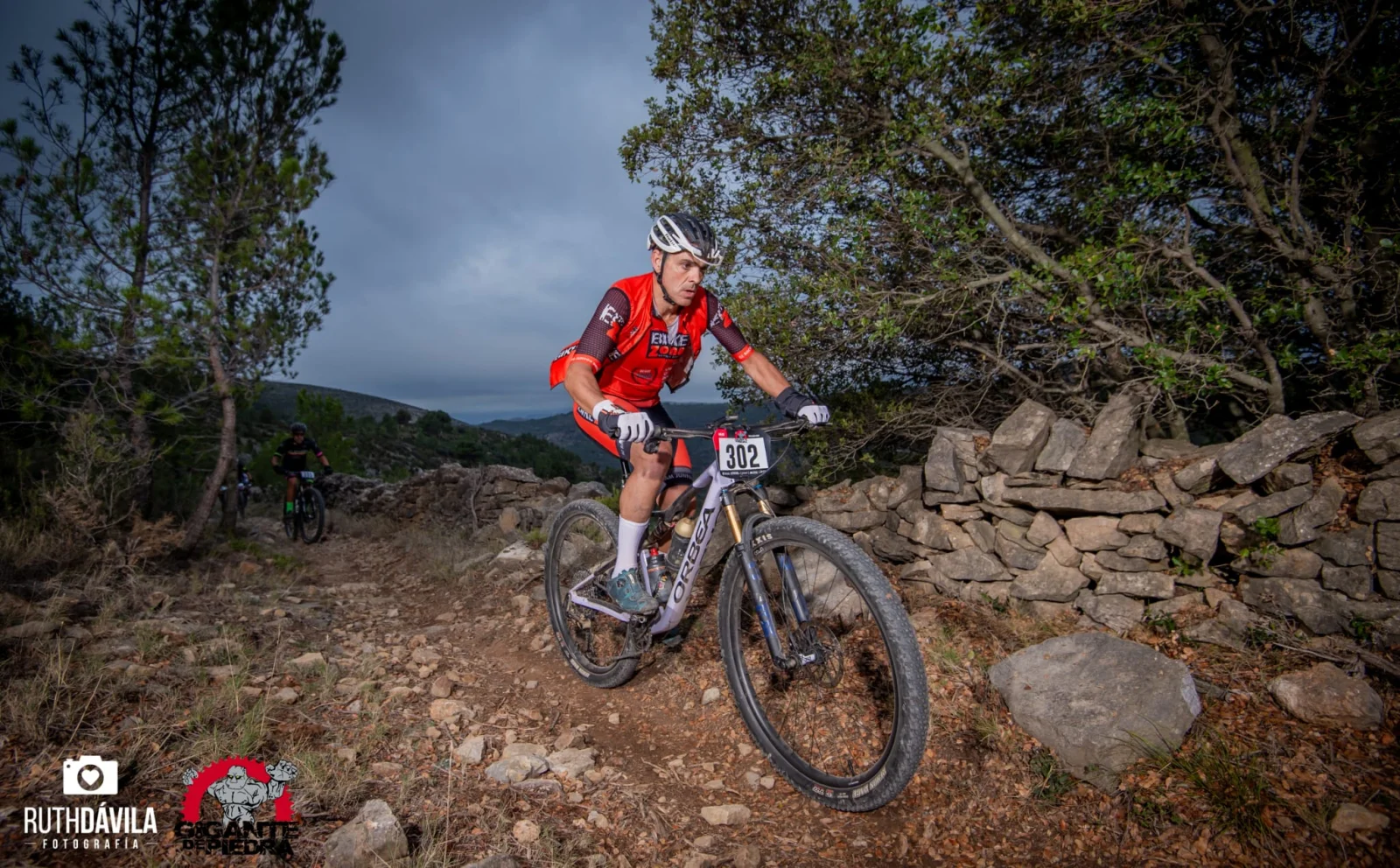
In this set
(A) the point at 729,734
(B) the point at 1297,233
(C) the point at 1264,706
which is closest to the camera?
(C) the point at 1264,706

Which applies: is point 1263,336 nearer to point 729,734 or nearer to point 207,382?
point 729,734

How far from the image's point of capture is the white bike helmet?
3.20 meters

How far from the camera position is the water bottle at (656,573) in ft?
11.7

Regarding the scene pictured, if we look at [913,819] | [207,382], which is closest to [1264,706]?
[913,819]

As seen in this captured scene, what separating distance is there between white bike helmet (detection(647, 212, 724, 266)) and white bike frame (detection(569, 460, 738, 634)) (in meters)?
1.10

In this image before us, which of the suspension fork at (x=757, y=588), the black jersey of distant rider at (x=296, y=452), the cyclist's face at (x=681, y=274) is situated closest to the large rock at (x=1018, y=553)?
the suspension fork at (x=757, y=588)

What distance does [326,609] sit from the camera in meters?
5.56

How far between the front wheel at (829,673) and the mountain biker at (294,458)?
9499 millimetres

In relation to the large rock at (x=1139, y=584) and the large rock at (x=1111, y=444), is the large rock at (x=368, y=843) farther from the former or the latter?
the large rock at (x=1111, y=444)

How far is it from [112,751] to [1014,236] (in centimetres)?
579

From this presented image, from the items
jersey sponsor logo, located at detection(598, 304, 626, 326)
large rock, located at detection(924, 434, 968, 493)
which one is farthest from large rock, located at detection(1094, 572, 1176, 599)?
jersey sponsor logo, located at detection(598, 304, 626, 326)

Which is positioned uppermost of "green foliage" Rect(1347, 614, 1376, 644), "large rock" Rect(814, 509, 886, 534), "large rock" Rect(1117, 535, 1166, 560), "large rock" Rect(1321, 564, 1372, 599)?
"large rock" Rect(814, 509, 886, 534)

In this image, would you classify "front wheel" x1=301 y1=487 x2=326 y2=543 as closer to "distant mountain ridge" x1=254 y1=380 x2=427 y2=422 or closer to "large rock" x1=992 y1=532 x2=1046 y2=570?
"large rock" x1=992 y1=532 x2=1046 y2=570

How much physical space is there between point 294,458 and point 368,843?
9906 mm
